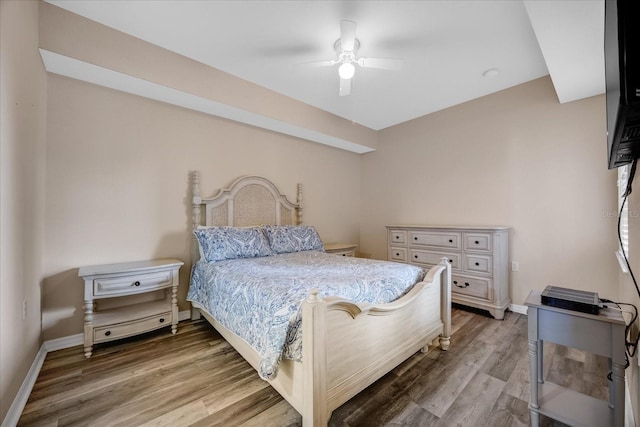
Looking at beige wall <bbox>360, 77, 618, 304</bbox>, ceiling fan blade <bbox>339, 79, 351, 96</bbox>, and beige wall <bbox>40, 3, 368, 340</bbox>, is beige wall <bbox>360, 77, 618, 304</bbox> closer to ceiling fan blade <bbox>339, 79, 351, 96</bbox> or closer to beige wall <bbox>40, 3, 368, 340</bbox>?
ceiling fan blade <bbox>339, 79, 351, 96</bbox>

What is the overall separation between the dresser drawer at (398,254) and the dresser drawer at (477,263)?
77 centimetres

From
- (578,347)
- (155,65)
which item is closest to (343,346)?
(578,347)

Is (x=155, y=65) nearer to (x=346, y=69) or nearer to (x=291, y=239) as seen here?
(x=346, y=69)

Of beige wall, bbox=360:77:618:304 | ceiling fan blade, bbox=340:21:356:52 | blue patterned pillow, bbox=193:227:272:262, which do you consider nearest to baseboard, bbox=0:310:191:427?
blue patterned pillow, bbox=193:227:272:262

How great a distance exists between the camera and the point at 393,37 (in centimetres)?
218

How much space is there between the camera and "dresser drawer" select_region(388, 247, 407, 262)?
3.60m

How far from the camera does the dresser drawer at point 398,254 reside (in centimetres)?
360

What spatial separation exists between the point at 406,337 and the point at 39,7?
141 inches

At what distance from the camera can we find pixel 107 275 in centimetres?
211

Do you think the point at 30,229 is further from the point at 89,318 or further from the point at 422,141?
the point at 422,141

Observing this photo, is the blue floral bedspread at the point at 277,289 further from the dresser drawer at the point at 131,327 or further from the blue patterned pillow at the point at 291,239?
the blue patterned pillow at the point at 291,239

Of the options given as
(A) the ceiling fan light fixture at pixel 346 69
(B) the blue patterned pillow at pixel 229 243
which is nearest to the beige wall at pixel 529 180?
(A) the ceiling fan light fixture at pixel 346 69

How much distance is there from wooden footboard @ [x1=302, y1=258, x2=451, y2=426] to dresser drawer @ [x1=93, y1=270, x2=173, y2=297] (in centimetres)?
177

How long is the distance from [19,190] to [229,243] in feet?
4.93
